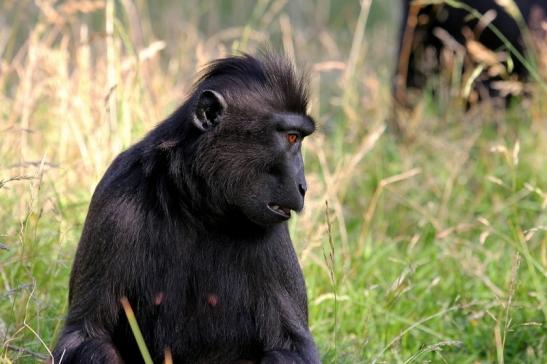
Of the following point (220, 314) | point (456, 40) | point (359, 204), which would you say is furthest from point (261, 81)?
point (456, 40)

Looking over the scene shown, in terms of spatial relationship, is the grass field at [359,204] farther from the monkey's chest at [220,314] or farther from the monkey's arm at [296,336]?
the monkey's chest at [220,314]

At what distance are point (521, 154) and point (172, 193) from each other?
3707 mm

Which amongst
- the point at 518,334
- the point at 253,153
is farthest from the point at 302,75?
the point at 518,334

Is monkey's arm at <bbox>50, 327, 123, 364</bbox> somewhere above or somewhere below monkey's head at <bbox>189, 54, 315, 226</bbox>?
below

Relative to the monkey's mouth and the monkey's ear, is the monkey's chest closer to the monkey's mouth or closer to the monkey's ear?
the monkey's mouth

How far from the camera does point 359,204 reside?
6.85 m

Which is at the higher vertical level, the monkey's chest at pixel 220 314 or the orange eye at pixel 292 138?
the orange eye at pixel 292 138

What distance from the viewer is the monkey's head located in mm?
3752

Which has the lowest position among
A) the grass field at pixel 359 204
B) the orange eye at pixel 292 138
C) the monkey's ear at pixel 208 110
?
the grass field at pixel 359 204

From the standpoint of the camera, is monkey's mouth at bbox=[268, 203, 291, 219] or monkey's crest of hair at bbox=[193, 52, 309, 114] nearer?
monkey's mouth at bbox=[268, 203, 291, 219]

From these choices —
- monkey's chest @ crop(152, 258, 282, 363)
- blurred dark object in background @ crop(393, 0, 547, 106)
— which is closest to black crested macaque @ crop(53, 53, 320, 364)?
monkey's chest @ crop(152, 258, 282, 363)

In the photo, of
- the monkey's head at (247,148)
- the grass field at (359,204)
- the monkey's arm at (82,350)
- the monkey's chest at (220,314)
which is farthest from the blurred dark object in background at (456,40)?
the monkey's arm at (82,350)

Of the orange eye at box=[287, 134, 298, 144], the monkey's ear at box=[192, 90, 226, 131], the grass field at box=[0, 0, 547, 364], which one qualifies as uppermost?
the monkey's ear at box=[192, 90, 226, 131]

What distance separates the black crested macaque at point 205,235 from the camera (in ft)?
12.3
